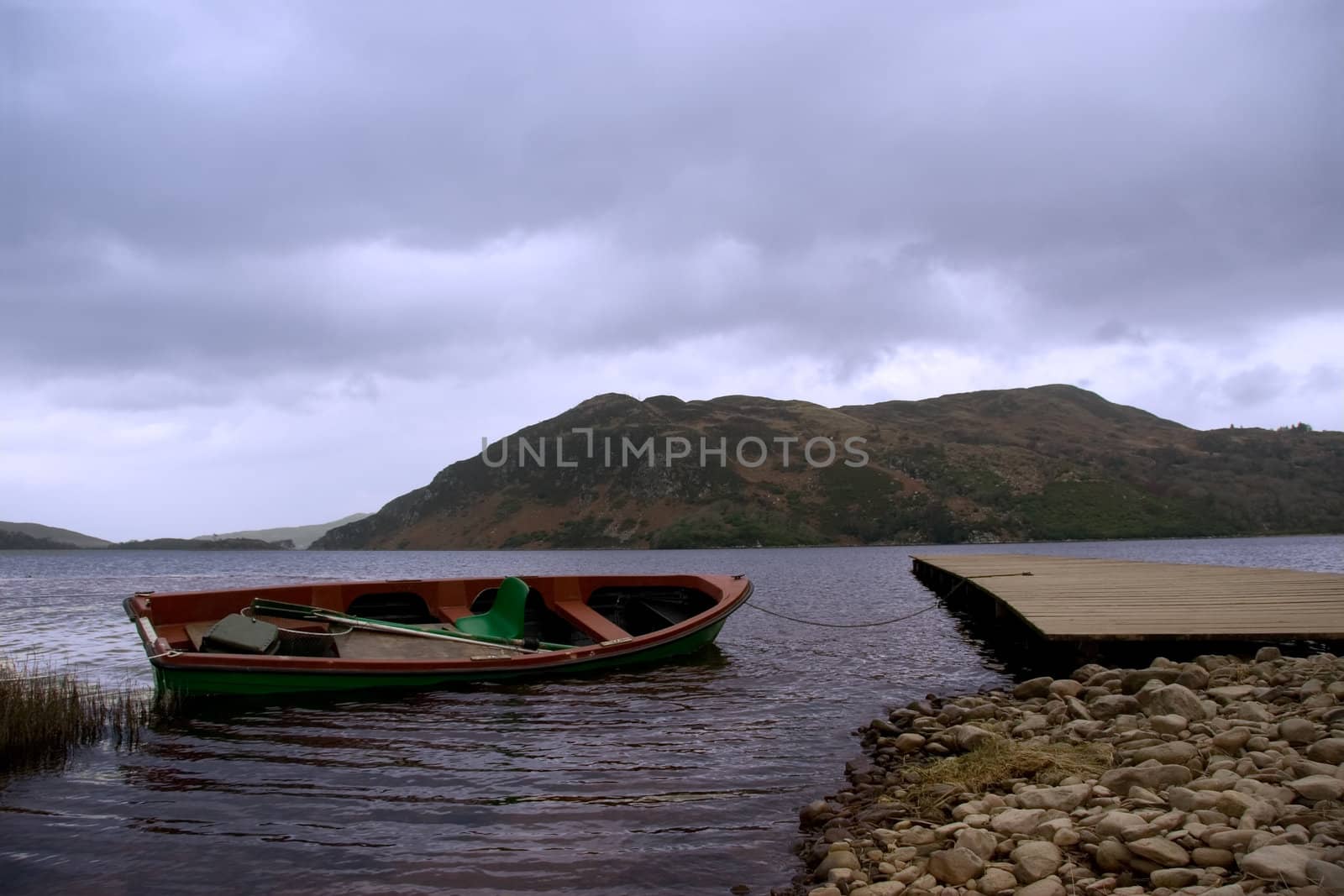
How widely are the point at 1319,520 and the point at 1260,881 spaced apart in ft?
450

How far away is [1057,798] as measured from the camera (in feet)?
18.6

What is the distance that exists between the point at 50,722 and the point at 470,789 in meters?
4.72

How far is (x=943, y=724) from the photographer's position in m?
9.25

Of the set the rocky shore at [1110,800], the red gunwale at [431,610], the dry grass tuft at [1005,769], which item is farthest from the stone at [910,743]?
the red gunwale at [431,610]

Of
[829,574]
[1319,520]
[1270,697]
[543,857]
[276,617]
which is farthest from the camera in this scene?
[1319,520]

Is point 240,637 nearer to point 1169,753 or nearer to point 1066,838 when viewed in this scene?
point 1066,838

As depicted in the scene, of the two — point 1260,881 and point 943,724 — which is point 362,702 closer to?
point 943,724

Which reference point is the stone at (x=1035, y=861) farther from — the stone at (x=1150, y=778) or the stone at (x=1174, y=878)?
the stone at (x=1150, y=778)

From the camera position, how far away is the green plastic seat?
14.2 meters

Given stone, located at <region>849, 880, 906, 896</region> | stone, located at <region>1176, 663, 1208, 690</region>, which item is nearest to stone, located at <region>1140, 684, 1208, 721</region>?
stone, located at <region>1176, 663, 1208, 690</region>

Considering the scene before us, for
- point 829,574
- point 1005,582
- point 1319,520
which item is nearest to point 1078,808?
point 1005,582

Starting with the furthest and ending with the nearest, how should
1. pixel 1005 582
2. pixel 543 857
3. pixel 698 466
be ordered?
pixel 698 466, pixel 1005 582, pixel 543 857

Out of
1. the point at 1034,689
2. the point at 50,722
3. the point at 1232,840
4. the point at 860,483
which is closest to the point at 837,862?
the point at 1232,840

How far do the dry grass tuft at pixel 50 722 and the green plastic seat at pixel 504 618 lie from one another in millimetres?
4920
